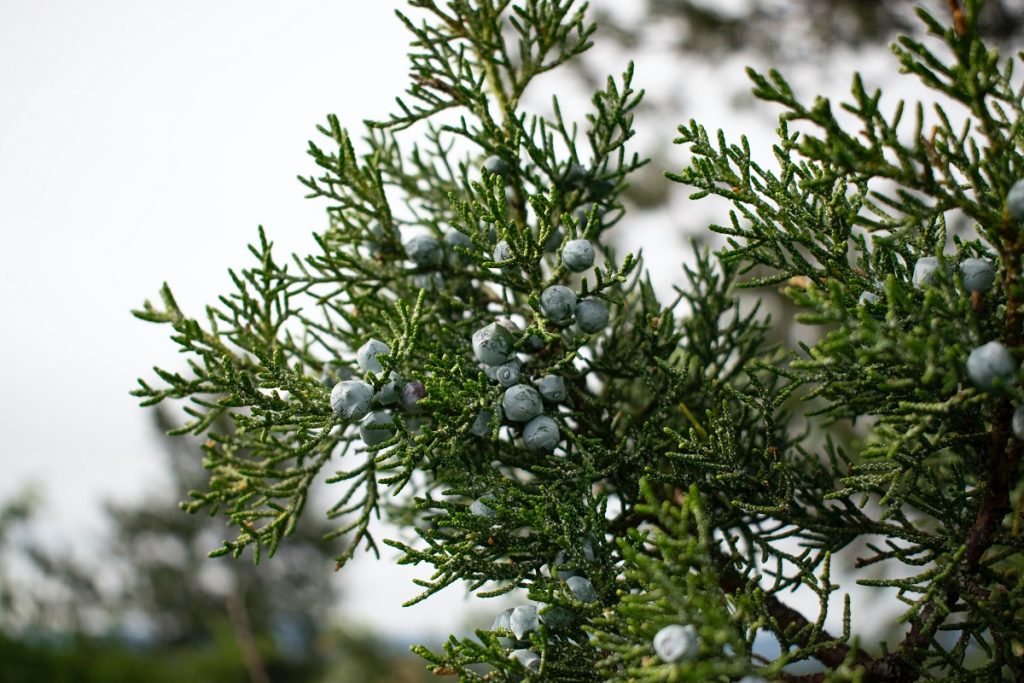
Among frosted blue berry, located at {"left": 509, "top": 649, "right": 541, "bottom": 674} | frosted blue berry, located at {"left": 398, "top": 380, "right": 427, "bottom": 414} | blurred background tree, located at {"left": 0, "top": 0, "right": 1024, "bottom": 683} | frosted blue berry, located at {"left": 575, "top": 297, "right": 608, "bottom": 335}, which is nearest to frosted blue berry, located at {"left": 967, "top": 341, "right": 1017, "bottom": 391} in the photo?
frosted blue berry, located at {"left": 575, "top": 297, "right": 608, "bottom": 335}

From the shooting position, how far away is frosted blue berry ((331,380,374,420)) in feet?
4.69

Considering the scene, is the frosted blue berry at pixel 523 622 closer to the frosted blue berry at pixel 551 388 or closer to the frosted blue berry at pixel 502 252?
the frosted blue berry at pixel 551 388

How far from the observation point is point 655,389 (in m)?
1.62

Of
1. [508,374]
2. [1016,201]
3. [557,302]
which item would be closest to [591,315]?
[557,302]

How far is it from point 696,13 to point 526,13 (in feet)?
23.0

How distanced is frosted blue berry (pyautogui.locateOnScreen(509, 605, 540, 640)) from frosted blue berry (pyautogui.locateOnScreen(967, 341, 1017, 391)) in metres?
0.92

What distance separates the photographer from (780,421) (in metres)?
2.14

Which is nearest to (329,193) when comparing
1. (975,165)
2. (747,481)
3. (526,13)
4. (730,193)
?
(526,13)

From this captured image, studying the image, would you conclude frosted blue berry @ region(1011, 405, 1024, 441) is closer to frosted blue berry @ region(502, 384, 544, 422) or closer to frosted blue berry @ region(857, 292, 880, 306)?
frosted blue berry @ region(857, 292, 880, 306)

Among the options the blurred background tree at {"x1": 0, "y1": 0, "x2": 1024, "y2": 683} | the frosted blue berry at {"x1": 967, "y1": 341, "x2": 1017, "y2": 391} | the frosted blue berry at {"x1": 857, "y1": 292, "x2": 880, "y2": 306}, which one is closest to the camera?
the frosted blue berry at {"x1": 967, "y1": 341, "x2": 1017, "y2": 391}

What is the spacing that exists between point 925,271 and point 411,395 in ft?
3.50

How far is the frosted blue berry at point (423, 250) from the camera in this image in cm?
188

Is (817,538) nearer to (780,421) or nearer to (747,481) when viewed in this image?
(747,481)

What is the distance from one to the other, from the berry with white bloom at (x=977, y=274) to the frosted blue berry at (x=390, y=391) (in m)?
1.14
